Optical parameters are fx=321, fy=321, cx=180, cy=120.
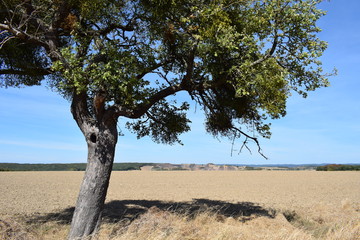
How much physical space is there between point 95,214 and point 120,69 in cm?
445

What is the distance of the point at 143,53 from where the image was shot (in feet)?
35.6

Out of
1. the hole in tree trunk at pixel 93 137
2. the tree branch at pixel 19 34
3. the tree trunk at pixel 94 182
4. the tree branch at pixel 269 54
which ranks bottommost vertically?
the tree trunk at pixel 94 182

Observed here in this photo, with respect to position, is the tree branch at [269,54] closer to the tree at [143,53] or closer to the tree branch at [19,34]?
the tree at [143,53]

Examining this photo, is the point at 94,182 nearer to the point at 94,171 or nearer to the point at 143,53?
the point at 94,171

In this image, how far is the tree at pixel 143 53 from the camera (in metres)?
9.38

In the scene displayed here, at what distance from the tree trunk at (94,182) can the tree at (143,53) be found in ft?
0.10

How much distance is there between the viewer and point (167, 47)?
11.9 metres

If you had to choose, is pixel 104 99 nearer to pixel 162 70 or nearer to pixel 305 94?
pixel 162 70

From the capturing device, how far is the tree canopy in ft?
30.7

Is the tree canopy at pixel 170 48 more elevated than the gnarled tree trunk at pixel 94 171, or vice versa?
the tree canopy at pixel 170 48

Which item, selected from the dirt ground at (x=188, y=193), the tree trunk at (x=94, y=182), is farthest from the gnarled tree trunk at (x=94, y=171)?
the dirt ground at (x=188, y=193)

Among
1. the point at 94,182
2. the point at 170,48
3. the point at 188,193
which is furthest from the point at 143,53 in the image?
the point at 188,193

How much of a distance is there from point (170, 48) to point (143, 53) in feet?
4.46

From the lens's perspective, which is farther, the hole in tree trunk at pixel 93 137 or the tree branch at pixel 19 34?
the hole in tree trunk at pixel 93 137
